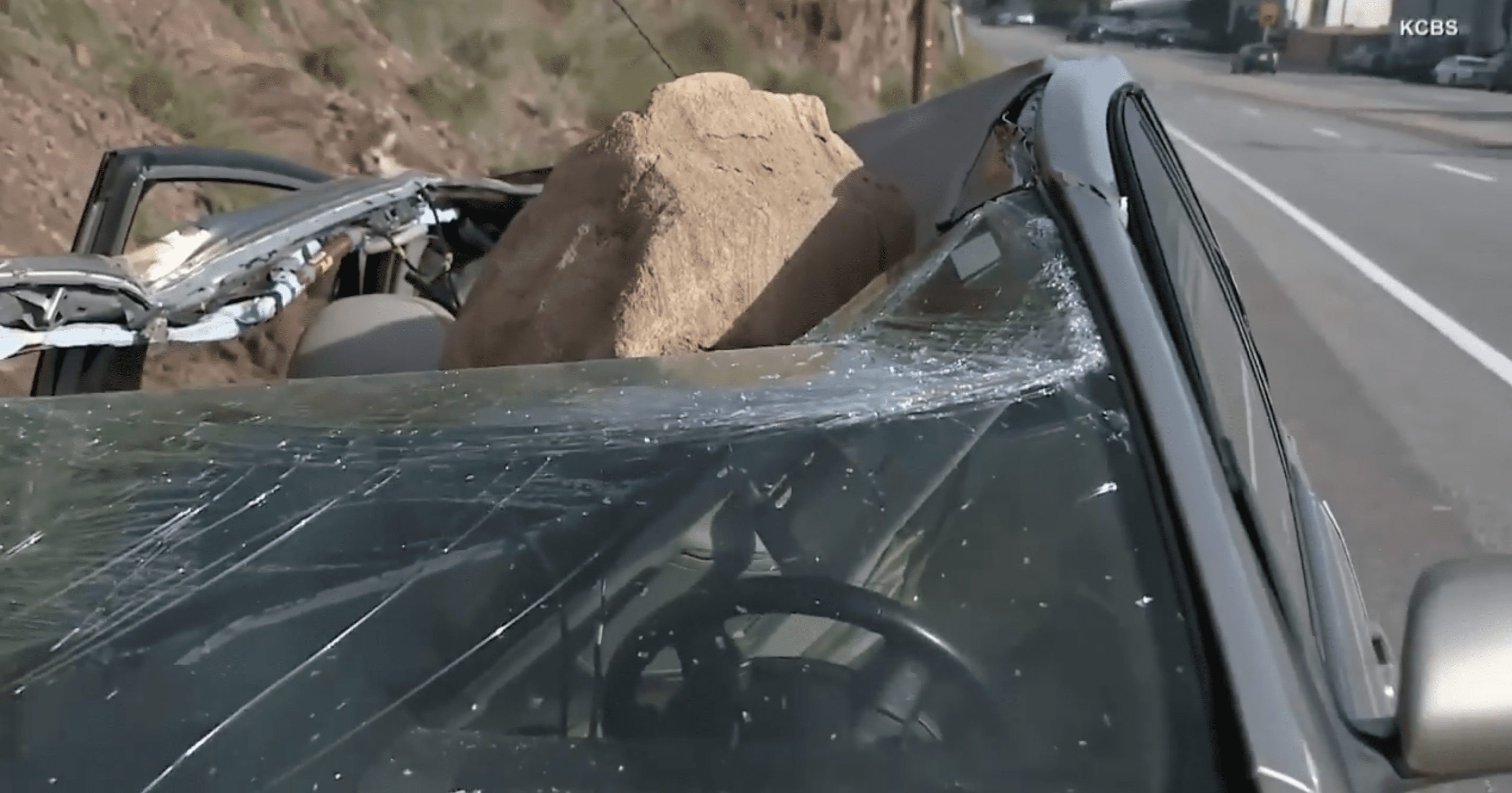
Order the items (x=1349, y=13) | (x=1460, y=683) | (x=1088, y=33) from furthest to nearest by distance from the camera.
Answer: (x=1088, y=33)
(x=1349, y=13)
(x=1460, y=683)

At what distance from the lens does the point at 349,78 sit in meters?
10.6

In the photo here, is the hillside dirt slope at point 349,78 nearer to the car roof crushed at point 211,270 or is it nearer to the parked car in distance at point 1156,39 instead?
the car roof crushed at point 211,270

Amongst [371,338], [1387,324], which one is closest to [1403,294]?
[1387,324]

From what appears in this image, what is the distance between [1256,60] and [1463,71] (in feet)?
33.6

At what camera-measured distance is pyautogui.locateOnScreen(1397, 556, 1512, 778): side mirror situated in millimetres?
1045

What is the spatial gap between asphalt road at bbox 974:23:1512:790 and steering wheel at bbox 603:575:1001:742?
1651 mm

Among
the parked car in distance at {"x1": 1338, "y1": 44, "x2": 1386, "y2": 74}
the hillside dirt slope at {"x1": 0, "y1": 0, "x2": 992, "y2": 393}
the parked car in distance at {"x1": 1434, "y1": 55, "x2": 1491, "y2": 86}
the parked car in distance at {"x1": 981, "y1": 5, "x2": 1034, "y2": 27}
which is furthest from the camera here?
the parked car in distance at {"x1": 981, "y1": 5, "x2": 1034, "y2": 27}

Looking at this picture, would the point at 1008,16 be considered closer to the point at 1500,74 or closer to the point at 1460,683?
the point at 1500,74

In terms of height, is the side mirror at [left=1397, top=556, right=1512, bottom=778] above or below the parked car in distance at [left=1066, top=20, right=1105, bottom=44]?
below

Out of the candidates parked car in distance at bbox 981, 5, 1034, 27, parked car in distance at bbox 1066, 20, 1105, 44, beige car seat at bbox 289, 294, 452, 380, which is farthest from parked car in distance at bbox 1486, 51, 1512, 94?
parked car in distance at bbox 981, 5, 1034, 27

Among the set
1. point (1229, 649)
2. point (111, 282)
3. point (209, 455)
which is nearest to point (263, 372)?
point (111, 282)

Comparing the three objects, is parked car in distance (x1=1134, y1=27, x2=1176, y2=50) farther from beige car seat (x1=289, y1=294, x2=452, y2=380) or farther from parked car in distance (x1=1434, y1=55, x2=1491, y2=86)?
beige car seat (x1=289, y1=294, x2=452, y2=380)

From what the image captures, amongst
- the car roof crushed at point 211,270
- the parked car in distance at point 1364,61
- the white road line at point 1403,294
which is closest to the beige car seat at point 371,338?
the car roof crushed at point 211,270

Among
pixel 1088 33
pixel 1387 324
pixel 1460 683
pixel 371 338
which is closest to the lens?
pixel 1460 683
